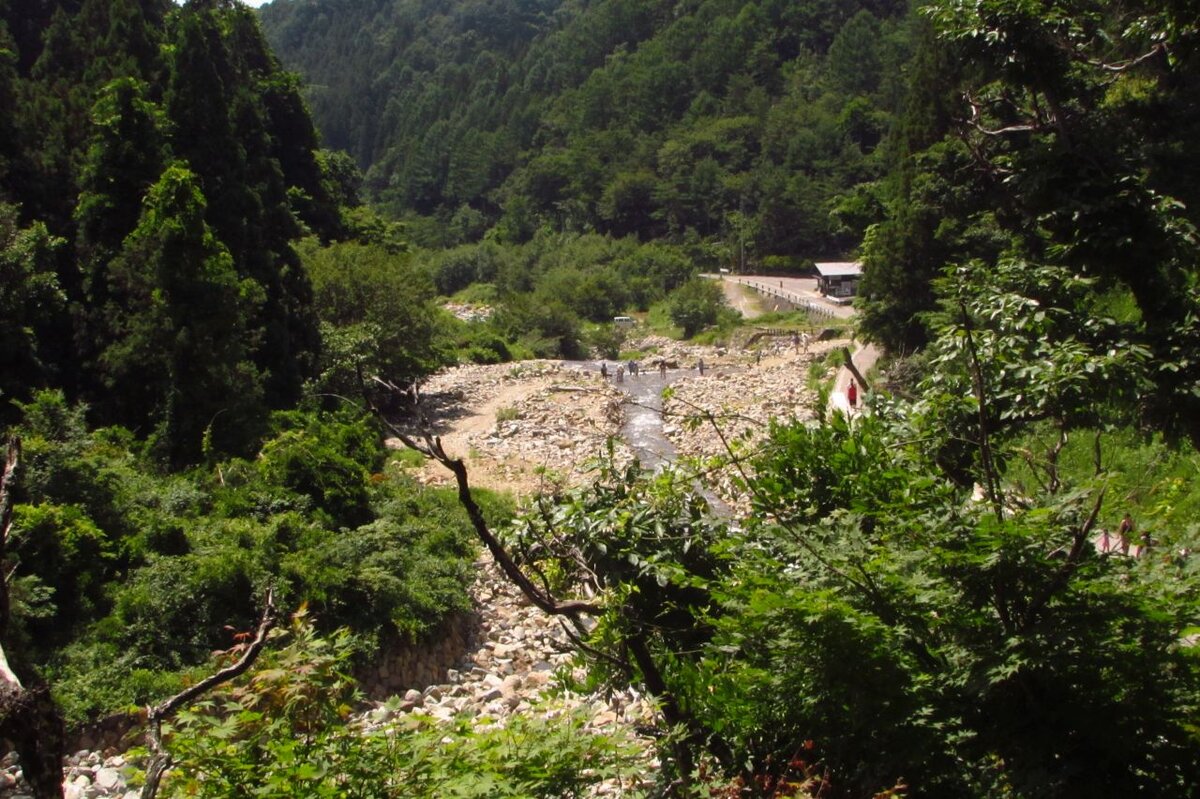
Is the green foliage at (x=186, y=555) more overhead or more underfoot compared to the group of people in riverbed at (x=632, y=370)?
more overhead

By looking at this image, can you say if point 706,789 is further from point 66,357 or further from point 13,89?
point 13,89

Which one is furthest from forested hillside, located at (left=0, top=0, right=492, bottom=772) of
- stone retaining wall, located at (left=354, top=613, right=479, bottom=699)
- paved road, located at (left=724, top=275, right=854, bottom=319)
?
paved road, located at (left=724, top=275, right=854, bottom=319)

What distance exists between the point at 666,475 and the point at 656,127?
84.3 m

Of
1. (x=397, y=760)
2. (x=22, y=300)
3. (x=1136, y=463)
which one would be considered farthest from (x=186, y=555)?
(x=1136, y=463)

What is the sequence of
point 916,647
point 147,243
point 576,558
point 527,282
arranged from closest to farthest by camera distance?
point 916,647
point 576,558
point 147,243
point 527,282

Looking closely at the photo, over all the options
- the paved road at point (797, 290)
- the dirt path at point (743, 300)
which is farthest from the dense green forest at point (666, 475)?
the paved road at point (797, 290)

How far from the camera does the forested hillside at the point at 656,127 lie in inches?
2606

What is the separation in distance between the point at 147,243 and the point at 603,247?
4824 cm

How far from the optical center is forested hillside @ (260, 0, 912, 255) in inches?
2606

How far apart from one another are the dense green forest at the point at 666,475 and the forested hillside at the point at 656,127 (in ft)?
57.5

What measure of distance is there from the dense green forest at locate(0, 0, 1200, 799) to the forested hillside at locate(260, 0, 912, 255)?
17529 millimetres

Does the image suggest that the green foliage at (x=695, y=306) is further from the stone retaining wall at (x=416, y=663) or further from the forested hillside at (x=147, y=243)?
the stone retaining wall at (x=416, y=663)

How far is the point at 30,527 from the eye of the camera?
1120cm

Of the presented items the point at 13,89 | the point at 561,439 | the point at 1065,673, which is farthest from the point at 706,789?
the point at 13,89
